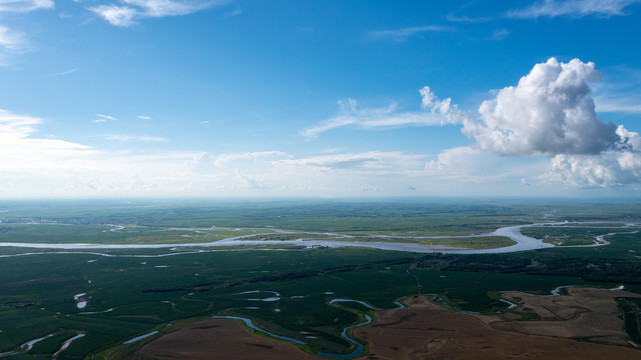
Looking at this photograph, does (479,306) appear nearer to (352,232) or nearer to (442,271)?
(442,271)

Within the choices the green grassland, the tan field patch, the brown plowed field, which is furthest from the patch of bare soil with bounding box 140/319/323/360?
the tan field patch

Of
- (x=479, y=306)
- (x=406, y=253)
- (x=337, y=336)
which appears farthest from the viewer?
(x=406, y=253)

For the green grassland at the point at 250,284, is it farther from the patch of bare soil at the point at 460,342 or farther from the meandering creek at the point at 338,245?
the meandering creek at the point at 338,245

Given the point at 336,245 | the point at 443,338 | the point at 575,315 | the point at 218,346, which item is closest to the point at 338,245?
the point at 336,245

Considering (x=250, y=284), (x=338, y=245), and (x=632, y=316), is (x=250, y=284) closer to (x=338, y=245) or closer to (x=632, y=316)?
(x=632, y=316)

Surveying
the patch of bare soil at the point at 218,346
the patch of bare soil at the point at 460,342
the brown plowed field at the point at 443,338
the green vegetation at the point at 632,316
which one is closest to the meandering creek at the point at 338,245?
the green vegetation at the point at 632,316

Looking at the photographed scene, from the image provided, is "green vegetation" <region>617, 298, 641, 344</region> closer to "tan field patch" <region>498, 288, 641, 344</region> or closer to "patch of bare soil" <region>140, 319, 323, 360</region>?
"tan field patch" <region>498, 288, 641, 344</region>

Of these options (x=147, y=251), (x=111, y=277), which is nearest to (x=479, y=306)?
(x=111, y=277)

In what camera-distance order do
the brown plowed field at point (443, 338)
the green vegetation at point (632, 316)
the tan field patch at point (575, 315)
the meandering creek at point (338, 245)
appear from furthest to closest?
the meandering creek at point (338, 245), the tan field patch at point (575, 315), the green vegetation at point (632, 316), the brown plowed field at point (443, 338)
